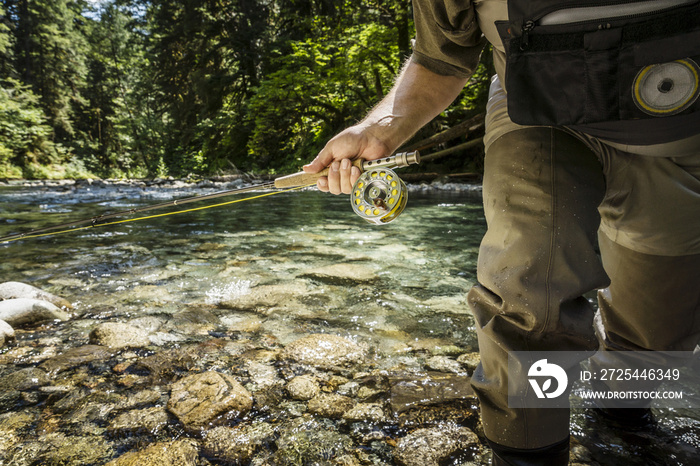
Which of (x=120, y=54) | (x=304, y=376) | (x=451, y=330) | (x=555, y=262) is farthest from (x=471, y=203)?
(x=120, y=54)

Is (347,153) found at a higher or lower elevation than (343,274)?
higher

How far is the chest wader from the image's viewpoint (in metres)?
0.99

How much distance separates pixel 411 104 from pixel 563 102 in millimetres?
694

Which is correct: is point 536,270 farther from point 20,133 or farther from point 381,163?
point 20,133

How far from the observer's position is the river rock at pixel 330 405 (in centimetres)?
182

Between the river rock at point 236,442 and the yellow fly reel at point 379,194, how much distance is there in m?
1.00

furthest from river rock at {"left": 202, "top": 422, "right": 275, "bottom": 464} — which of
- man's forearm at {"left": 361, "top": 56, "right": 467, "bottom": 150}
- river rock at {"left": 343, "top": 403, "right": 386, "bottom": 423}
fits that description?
man's forearm at {"left": 361, "top": 56, "right": 467, "bottom": 150}

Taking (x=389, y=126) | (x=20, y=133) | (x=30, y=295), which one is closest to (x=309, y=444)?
(x=389, y=126)

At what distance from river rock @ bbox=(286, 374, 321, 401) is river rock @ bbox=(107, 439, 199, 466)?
50 cm

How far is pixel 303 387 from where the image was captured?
201 cm

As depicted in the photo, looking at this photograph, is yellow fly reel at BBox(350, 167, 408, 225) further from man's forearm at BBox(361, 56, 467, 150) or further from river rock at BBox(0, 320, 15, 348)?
river rock at BBox(0, 320, 15, 348)

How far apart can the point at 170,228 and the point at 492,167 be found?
668 centimetres

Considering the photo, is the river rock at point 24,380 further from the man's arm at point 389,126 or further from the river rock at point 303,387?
the man's arm at point 389,126

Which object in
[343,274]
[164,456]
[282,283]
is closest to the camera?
[164,456]
